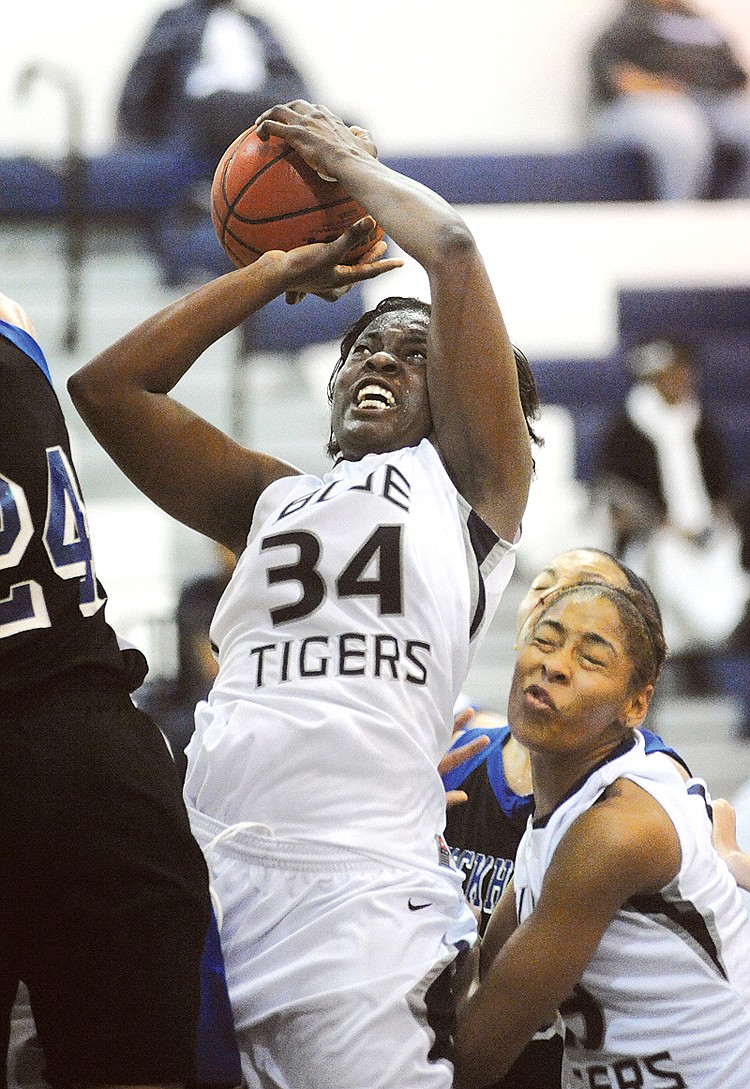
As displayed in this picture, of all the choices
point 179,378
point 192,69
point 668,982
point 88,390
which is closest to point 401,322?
point 179,378

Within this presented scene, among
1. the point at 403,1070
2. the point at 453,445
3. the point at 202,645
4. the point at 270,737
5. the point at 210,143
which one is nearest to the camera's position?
the point at 403,1070

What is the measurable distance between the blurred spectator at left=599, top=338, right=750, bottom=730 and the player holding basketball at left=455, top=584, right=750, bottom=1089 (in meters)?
4.27

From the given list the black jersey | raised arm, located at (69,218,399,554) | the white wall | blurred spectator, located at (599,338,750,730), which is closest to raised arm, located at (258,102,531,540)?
raised arm, located at (69,218,399,554)

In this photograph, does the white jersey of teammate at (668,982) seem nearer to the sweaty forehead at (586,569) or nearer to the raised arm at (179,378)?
the sweaty forehead at (586,569)

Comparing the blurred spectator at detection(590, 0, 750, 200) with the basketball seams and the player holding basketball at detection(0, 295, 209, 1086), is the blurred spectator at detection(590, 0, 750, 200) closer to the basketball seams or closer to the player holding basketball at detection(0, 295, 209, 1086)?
the basketball seams

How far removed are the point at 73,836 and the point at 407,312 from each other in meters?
1.11

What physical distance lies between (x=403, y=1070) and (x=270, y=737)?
0.49 meters

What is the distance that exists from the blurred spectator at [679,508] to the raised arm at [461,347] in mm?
4358

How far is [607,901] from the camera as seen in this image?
7.00 feet

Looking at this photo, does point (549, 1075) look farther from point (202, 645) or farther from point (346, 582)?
point (202, 645)

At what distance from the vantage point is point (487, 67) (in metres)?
9.66

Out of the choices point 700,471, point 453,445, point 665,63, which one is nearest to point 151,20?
point 665,63

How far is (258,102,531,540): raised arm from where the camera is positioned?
224 centimetres

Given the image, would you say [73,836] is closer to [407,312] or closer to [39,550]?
[39,550]
